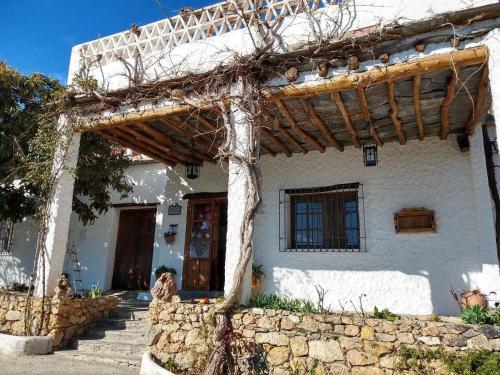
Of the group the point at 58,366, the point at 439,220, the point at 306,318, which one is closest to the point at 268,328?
A: the point at 306,318

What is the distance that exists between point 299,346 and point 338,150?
4335 millimetres

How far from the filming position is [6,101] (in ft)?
23.9

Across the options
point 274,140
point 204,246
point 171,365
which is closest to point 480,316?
point 171,365

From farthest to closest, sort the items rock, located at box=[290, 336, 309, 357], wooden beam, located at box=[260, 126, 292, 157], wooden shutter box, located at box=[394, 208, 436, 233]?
wooden beam, located at box=[260, 126, 292, 157], wooden shutter box, located at box=[394, 208, 436, 233], rock, located at box=[290, 336, 309, 357]

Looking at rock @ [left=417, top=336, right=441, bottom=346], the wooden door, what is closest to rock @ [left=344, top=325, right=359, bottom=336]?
rock @ [left=417, top=336, right=441, bottom=346]

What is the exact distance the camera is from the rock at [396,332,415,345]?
12.2 ft

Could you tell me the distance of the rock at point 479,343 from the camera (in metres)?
3.43

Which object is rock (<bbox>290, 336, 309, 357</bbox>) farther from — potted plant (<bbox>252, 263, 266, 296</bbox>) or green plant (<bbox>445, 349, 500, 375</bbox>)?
potted plant (<bbox>252, 263, 266, 296</bbox>)

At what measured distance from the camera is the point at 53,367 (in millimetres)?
4793

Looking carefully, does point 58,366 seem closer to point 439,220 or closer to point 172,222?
point 172,222

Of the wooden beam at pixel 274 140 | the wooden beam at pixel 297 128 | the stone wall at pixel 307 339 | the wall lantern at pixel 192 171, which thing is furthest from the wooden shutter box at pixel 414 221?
the wall lantern at pixel 192 171

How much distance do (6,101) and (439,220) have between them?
872 centimetres

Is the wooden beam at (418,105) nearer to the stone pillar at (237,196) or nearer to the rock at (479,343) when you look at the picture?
the stone pillar at (237,196)

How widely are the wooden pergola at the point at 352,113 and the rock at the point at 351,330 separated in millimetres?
2917
